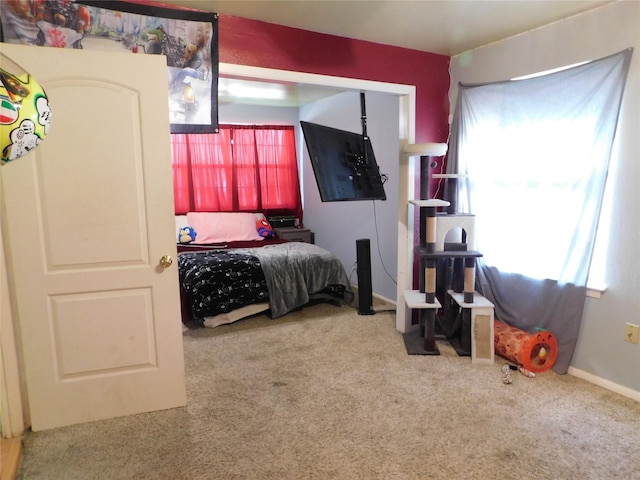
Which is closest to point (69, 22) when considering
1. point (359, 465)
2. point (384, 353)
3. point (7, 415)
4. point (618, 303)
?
point (7, 415)

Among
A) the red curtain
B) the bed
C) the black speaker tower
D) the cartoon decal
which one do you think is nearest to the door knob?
the cartoon decal

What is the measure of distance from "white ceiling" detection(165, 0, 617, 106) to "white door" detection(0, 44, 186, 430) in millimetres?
803

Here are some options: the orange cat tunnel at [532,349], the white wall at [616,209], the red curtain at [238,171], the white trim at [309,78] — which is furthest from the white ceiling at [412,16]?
the red curtain at [238,171]

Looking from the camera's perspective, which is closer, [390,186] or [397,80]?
[397,80]

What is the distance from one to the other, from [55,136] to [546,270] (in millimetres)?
3036

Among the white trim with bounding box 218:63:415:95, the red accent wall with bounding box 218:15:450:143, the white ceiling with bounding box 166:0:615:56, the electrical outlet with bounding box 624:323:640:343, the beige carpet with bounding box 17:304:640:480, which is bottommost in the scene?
the beige carpet with bounding box 17:304:640:480

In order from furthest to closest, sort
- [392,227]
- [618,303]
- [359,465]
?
1. [392,227]
2. [618,303]
3. [359,465]

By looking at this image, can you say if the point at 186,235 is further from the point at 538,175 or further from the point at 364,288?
the point at 538,175

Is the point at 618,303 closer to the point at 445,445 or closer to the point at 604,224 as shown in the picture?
the point at 604,224

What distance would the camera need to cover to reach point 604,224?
8.59ft

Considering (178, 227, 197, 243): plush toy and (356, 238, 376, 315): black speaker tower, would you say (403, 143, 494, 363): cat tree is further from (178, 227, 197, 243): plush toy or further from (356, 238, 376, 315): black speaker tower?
(178, 227, 197, 243): plush toy

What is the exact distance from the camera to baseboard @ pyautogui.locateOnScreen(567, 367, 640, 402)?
2502 millimetres

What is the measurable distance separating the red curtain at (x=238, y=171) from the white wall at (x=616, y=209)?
3.88 m

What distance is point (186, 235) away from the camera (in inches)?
203
